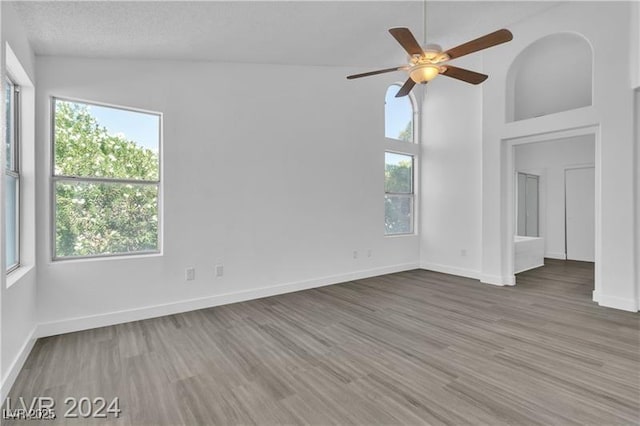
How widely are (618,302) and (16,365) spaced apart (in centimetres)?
608

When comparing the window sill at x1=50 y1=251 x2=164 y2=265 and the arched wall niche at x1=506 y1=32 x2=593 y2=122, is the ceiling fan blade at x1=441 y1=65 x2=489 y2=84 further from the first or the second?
the window sill at x1=50 y1=251 x2=164 y2=265

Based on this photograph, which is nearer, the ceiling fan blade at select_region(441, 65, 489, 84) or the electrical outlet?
the ceiling fan blade at select_region(441, 65, 489, 84)

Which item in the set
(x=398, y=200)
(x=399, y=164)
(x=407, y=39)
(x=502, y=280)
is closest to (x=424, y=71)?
(x=407, y=39)

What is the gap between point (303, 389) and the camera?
7.13 feet

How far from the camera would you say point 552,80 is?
6.11 metres

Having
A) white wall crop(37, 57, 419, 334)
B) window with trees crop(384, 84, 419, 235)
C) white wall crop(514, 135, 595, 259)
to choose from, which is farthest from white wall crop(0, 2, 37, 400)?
white wall crop(514, 135, 595, 259)

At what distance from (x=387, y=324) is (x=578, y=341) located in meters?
1.73

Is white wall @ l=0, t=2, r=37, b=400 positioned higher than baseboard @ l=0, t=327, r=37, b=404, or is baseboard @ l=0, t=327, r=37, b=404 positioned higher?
white wall @ l=0, t=2, r=37, b=400

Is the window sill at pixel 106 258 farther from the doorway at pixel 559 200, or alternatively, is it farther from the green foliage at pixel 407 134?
the doorway at pixel 559 200

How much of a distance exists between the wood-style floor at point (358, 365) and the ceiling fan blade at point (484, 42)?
8.07 ft

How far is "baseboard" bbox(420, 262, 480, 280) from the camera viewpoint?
552 centimetres

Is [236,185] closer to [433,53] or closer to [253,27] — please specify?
[253,27]

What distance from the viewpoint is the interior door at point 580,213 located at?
7053 mm

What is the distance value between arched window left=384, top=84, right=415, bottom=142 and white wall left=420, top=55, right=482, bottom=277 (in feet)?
0.95
